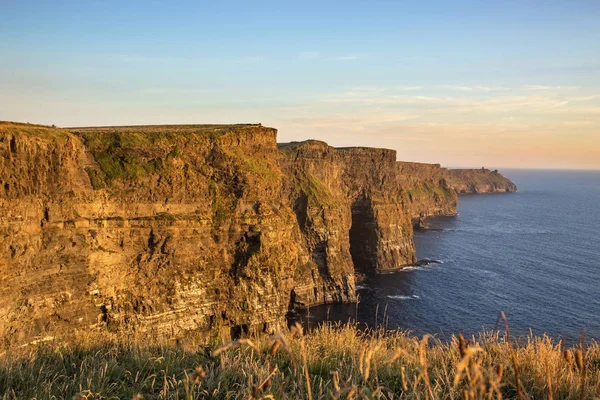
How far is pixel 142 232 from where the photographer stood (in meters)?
37.3

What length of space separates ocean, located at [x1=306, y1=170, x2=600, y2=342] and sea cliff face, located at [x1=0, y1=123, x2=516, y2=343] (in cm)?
881

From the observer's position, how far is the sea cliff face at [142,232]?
30.1 m

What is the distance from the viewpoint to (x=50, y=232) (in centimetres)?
3147

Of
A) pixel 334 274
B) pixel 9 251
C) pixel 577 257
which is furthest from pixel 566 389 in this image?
pixel 577 257

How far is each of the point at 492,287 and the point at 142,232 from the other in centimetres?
5956

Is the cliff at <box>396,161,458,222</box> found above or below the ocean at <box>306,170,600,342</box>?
above

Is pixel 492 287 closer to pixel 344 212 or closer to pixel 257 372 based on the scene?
pixel 344 212

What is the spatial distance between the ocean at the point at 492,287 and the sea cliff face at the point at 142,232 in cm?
881

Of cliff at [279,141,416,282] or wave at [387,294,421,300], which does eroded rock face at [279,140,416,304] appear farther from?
wave at [387,294,421,300]

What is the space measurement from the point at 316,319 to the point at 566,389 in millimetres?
54528

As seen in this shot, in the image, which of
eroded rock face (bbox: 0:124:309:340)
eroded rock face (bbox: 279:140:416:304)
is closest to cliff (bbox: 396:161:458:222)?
eroded rock face (bbox: 279:140:416:304)

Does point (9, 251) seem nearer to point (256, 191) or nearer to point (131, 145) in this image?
point (131, 145)

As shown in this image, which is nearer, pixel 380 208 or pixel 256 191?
pixel 256 191

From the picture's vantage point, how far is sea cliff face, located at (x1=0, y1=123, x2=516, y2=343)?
3009 centimetres
